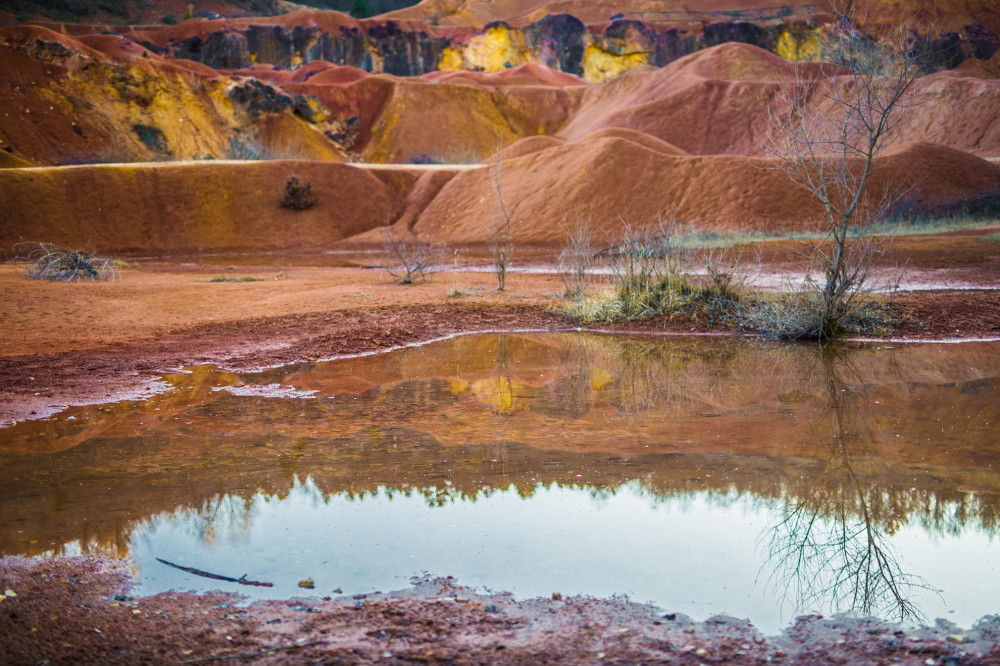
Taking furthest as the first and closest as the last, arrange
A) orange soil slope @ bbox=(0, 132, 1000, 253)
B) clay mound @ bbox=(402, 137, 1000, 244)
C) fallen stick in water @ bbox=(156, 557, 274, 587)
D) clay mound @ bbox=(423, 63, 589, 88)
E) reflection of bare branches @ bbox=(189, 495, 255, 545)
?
clay mound @ bbox=(423, 63, 589, 88)
orange soil slope @ bbox=(0, 132, 1000, 253)
clay mound @ bbox=(402, 137, 1000, 244)
reflection of bare branches @ bbox=(189, 495, 255, 545)
fallen stick in water @ bbox=(156, 557, 274, 587)

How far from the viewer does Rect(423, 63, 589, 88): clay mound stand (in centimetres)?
7206

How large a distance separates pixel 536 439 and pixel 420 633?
3.34 m

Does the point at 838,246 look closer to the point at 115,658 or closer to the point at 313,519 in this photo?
the point at 313,519

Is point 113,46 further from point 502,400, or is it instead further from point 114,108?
point 502,400

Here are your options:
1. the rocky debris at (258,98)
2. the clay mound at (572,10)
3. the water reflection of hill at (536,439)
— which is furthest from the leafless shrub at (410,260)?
the clay mound at (572,10)

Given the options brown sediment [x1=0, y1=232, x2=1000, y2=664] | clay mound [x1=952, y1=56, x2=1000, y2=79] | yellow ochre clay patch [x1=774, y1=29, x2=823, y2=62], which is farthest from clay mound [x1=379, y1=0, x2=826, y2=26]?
brown sediment [x1=0, y1=232, x2=1000, y2=664]

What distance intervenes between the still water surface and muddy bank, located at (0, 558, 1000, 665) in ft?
0.53

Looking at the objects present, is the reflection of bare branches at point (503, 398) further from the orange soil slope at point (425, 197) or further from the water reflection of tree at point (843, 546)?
the orange soil slope at point (425, 197)

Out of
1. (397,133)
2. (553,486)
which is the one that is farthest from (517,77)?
(553,486)

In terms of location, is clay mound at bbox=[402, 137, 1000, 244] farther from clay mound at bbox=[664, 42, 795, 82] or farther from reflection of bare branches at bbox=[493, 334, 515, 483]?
clay mound at bbox=[664, 42, 795, 82]

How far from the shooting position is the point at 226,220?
111 feet

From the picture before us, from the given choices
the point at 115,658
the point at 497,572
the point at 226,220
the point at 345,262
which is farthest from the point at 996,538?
the point at 226,220

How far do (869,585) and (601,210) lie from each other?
26.4 metres

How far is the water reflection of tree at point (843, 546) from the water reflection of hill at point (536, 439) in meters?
0.03
